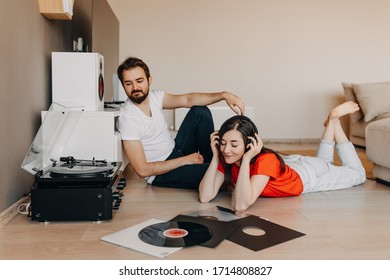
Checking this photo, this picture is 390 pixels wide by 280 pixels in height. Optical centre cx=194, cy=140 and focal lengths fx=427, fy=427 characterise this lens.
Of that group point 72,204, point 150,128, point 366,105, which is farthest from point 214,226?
point 366,105

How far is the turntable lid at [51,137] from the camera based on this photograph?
1.77m

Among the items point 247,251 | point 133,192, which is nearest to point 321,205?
point 247,251

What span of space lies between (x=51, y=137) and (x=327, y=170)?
148cm

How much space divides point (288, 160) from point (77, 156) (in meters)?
1.18

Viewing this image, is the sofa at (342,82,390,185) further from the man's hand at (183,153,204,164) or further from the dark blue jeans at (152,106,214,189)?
the man's hand at (183,153,204,164)

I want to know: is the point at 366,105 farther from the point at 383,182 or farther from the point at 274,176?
the point at 274,176

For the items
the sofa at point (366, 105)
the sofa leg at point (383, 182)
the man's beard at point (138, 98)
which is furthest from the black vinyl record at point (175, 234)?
the sofa at point (366, 105)

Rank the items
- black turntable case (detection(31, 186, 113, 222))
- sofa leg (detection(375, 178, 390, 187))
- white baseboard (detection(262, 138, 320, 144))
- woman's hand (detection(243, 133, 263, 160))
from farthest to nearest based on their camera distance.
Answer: white baseboard (detection(262, 138, 320, 144))
sofa leg (detection(375, 178, 390, 187))
woman's hand (detection(243, 133, 263, 160))
black turntable case (detection(31, 186, 113, 222))

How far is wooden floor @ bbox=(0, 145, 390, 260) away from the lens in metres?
1.43

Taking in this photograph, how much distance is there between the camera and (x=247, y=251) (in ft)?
4.77

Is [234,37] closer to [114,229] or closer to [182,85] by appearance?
[182,85]

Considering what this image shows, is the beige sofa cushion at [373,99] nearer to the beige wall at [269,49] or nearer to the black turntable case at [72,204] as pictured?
the beige wall at [269,49]

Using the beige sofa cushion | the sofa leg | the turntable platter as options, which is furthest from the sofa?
the turntable platter
